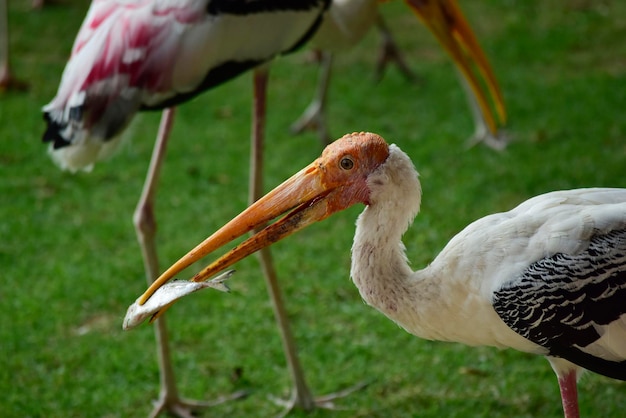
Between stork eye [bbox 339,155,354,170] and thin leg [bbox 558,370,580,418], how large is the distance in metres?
1.06

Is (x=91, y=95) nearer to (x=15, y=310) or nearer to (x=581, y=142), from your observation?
(x=15, y=310)

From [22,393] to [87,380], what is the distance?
31cm

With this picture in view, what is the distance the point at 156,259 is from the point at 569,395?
6.34 feet

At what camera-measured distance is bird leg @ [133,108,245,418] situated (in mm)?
4316

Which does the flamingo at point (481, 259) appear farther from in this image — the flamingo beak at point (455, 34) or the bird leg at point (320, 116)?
the bird leg at point (320, 116)

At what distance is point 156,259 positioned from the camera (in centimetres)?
434

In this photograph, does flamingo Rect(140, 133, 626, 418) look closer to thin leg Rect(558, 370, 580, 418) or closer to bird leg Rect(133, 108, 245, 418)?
thin leg Rect(558, 370, 580, 418)

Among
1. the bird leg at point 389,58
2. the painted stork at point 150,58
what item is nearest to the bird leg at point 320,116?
the bird leg at point 389,58

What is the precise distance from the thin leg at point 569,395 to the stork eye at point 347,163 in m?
1.06

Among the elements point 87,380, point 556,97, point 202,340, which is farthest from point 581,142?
point 87,380

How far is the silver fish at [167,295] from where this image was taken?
2.68 meters

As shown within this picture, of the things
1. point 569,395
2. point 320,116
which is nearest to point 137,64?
point 569,395

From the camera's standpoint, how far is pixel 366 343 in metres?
4.86

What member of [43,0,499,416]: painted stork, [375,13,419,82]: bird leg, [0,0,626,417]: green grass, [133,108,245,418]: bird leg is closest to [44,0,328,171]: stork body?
[43,0,499,416]: painted stork
